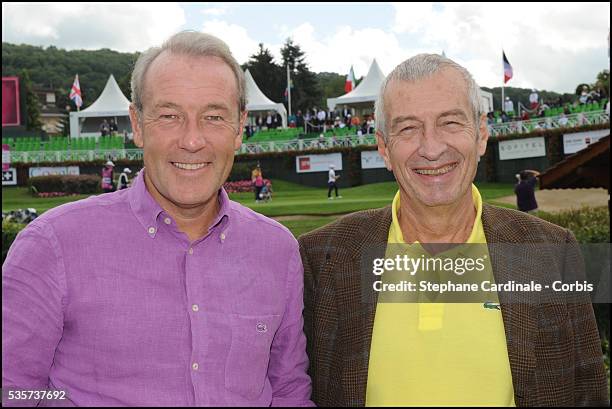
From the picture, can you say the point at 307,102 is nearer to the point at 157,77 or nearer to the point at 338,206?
the point at 338,206

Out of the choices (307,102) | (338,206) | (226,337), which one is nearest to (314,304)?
(226,337)

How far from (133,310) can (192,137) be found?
2.40 feet

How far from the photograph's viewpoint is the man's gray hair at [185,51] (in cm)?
267

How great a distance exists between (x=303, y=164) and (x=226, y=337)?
32903 millimetres

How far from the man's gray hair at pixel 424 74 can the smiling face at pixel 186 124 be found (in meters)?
0.73

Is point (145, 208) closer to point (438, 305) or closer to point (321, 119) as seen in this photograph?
point (438, 305)

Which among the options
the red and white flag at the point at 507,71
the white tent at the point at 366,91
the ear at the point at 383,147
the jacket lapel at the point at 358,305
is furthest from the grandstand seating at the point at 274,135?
the jacket lapel at the point at 358,305

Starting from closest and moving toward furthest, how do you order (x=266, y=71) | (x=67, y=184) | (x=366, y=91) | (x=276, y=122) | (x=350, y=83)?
(x=67, y=184)
(x=276, y=122)
(x=366, y=91)
(x=350, y=83)
(x=266, y=71)

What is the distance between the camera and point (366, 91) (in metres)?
43.8

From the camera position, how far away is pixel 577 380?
278 centimetres

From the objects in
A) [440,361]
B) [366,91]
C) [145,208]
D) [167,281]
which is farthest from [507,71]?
A: [167,281]

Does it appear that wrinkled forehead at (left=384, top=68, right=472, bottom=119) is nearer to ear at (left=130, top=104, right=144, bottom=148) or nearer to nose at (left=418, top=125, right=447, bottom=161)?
nose at (left=418, top=125, right=447, bottom=161)

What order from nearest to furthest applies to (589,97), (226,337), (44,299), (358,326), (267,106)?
(44,299)
(226,337)
(358,326)
(589,97)
(267,106)

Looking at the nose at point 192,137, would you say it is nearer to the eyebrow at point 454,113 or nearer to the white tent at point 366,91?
the eyebrow at point 454,113
